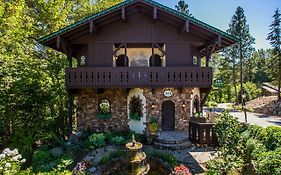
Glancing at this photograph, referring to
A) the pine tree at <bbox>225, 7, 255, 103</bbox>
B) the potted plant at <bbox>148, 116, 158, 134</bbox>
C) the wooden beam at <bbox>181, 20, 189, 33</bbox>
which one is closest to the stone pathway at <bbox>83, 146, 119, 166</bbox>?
the potted plant at <bbox>148, 116, 158, 134</bbox>

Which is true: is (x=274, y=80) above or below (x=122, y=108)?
above

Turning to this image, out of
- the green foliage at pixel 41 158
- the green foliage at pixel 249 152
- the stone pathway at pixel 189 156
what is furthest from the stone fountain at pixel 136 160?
the green foliage at pixel 41 158

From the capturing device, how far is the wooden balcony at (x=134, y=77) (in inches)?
538

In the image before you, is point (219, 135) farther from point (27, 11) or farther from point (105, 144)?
point (27, 11)

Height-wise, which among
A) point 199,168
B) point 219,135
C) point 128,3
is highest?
point 128,3

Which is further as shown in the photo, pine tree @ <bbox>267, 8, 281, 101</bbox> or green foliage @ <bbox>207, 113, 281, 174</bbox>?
pine tree @ <bbox>267, 8, 281, 101</bbox>

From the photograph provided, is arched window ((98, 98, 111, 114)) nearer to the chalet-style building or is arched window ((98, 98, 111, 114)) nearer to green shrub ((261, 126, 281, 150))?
the chalet-style building

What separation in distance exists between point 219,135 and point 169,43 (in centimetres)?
647

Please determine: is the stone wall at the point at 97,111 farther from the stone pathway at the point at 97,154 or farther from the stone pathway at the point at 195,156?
the stone pathway at the point at 195,156

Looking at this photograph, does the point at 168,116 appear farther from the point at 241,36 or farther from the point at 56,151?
the point at 241,36

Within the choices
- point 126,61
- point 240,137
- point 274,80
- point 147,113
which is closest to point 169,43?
point 126,61

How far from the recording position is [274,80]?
3634 centimetres

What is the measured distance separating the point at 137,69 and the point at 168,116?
154 inches

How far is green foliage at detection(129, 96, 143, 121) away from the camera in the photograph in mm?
14648
